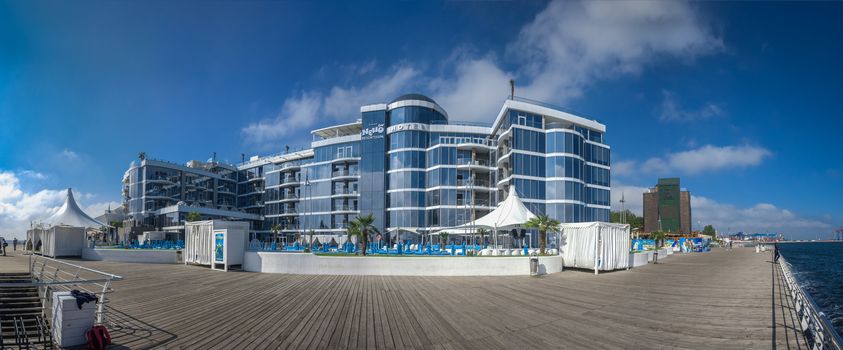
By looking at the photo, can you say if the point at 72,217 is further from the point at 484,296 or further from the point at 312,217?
the point at 484,296

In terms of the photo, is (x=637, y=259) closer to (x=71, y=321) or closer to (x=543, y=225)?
(x=543, y=225)

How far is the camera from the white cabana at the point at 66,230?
102 ft

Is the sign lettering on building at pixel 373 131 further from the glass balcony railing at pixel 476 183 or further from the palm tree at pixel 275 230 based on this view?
the palm tree at pixel 275 230

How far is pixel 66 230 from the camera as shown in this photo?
1243 inches

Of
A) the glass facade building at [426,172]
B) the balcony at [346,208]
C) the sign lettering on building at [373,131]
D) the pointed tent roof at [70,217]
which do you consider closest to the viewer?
the pointed tent roof at [70,217]

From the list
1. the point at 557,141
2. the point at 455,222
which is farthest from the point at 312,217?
the point at 557,141

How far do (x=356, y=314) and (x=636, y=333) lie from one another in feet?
20.7

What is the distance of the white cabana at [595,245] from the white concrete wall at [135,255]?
24.8 meters

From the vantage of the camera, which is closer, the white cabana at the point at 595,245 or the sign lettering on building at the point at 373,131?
the white cabana at the point at 595,245

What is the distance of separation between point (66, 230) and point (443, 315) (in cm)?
3491

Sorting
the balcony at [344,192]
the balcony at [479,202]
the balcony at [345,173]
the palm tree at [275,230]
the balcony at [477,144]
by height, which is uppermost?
the balcony at [477,144]

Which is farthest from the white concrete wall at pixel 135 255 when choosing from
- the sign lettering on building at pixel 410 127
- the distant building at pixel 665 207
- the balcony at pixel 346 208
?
the distant building at pixel 665 207

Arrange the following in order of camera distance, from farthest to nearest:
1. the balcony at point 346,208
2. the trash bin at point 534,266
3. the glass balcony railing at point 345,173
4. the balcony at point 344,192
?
the glass balcony railing at point 345,173 → the balcony at point 344,192 → the balcony at point 346,208 → the trash bin at point 534,266

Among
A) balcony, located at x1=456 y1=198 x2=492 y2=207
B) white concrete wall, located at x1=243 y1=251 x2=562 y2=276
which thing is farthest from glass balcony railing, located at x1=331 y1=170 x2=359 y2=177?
white concrete wall, located at x1=243 y1=251 x2=562 y2=276
